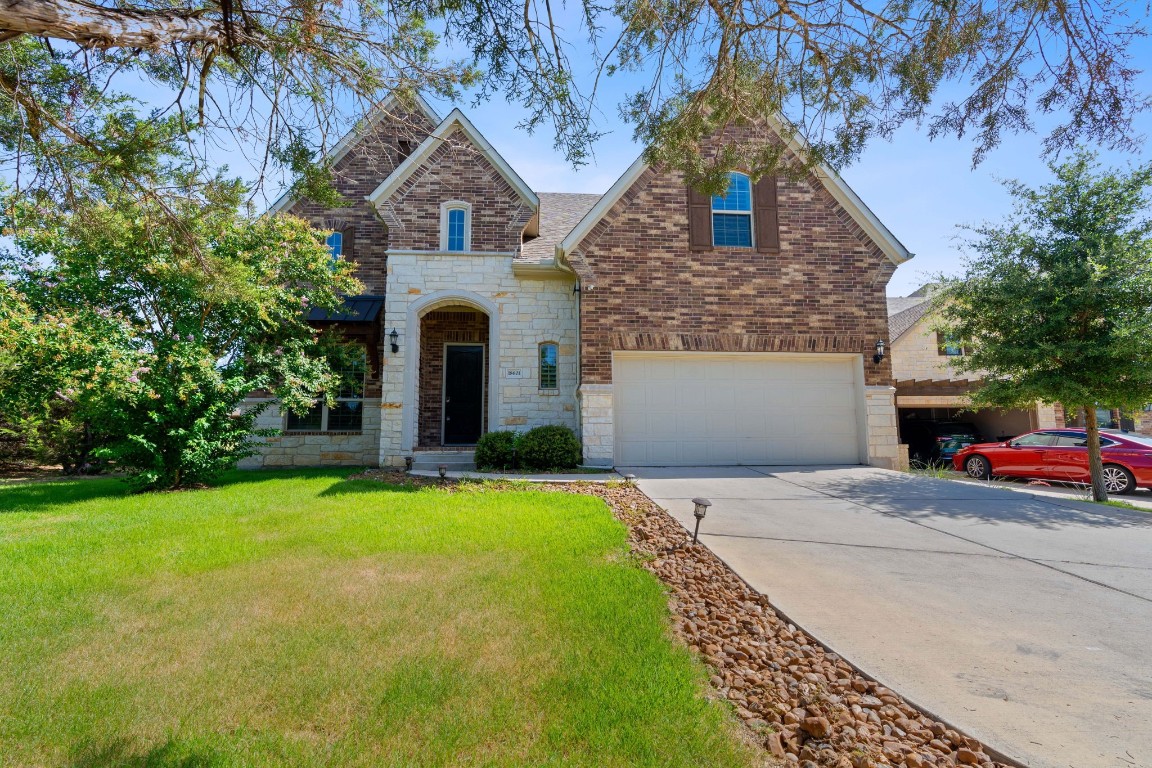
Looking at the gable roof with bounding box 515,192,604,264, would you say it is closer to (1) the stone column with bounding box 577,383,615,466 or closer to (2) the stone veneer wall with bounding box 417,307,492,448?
(2) the stone veneer wall with bounding box 417,307,492,448

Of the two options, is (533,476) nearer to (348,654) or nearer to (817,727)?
(348,654)

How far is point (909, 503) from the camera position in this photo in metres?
7.04

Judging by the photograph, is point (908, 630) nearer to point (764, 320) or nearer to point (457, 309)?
point (764, 320)

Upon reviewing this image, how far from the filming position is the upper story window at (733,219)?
37.7 feet

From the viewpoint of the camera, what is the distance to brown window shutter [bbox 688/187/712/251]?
11.2m

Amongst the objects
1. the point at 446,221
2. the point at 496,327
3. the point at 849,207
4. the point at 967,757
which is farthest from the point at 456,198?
the point at 967,757

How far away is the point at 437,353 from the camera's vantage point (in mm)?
13258

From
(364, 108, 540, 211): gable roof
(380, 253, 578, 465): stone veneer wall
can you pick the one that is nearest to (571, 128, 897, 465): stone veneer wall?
(380, 253, 578, 465): stone veneer wall

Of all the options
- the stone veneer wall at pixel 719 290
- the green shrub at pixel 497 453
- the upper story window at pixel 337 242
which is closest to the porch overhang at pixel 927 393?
the stone veneer wall at pixel 719 290

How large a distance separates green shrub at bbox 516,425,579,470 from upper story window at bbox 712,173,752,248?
209 inches

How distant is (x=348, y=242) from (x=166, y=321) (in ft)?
17.1

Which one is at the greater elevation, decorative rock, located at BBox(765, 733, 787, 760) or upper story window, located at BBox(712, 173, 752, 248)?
upper story window, located at BBox(712, 173, 752, 248)

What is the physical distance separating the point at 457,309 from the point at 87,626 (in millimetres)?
10423

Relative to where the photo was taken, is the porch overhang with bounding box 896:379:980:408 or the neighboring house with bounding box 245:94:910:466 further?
the porch overhang with bounding box 896:379:980:408
